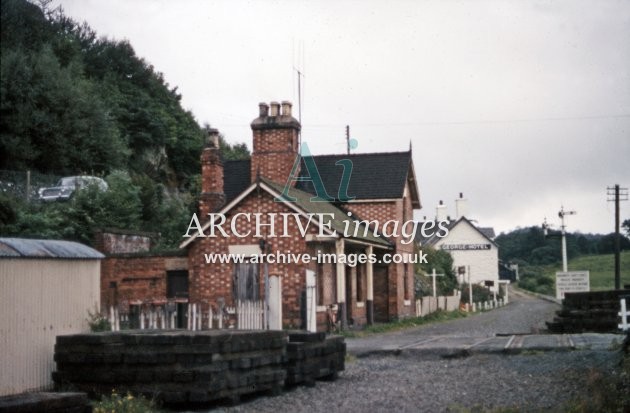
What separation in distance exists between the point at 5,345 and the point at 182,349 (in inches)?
92.6

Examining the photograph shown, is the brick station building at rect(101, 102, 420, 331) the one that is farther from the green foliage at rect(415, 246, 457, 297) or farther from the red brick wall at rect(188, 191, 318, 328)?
the green foliage at rect(415, 246, 457, 297)

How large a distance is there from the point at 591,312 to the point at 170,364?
16322mm

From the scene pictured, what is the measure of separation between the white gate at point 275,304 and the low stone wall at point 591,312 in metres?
9.24

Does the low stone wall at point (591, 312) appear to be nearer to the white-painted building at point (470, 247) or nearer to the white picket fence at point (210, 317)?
the white picket fence at point (210, 317)

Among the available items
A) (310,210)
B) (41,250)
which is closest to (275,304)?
(310,210)

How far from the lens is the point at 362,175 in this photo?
3198 centimetres

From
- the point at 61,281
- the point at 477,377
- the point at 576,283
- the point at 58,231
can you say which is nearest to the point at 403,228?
the point at 576,283

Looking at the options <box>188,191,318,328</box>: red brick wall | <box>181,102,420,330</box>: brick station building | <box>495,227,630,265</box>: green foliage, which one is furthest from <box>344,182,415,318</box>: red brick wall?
<box>495,227,630,265</box>: green foliage

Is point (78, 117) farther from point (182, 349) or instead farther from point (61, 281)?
point (182, 349)

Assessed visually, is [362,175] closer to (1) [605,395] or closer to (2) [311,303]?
(2) [311,303]

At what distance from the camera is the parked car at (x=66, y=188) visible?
29.9 meters

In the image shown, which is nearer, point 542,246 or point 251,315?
point 251,315

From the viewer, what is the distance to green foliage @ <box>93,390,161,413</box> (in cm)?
945

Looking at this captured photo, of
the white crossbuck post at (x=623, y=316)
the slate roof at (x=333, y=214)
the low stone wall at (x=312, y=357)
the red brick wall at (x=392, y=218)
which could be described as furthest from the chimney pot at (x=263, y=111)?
the low stone wall at (x=312, y=357)
